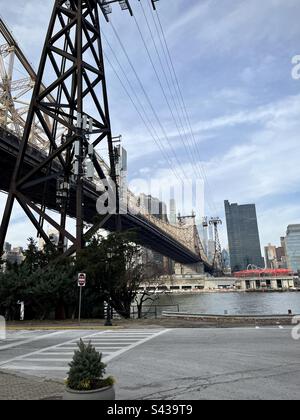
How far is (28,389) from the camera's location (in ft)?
24.2

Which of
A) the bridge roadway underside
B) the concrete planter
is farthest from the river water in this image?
the concrete planter

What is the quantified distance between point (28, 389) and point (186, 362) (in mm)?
4319

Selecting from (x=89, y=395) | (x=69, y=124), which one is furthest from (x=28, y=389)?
(x=69, y=124)

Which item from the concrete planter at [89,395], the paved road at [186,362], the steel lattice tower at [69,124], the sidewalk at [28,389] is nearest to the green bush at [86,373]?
the concrete planter at [89,395]

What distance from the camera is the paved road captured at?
23.3 feet

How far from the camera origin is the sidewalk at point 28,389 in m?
6.81

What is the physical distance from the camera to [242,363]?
9469mm

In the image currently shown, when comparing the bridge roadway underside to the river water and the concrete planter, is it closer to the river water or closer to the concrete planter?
the river water

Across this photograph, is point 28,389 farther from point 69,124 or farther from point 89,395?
point 69,124

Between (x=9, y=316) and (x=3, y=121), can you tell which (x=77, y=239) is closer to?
(x=9, y=316)

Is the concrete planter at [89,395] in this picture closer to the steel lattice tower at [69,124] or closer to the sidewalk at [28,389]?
the sidewalk at [28,389]

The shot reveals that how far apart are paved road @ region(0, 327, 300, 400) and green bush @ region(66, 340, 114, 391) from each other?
138cm
